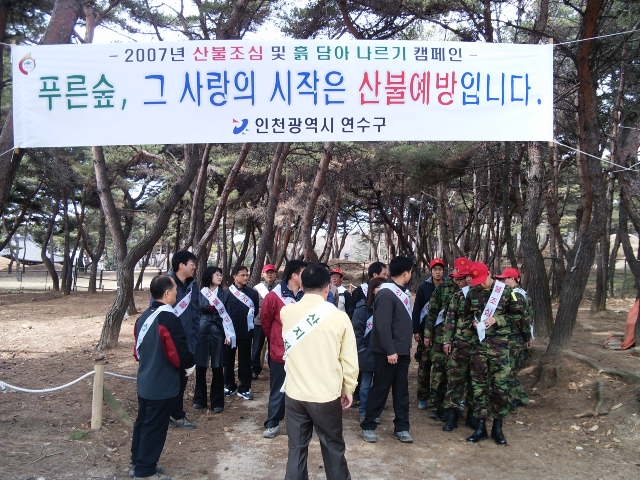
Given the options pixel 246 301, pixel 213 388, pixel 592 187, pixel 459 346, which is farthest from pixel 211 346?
pixel 592 187

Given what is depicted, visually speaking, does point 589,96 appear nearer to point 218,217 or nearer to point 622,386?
point 622,386

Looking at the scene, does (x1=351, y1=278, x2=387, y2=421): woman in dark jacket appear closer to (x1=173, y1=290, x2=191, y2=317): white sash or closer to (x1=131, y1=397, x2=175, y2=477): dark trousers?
(x1=173, y1=290, x2=191, y2=317): white sash

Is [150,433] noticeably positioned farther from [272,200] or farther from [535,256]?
[272,200]

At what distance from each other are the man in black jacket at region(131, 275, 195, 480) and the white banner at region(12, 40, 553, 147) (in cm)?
159

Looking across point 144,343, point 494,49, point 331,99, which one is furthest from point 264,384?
point 494,49

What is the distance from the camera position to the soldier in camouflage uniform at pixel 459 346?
509 centimetres

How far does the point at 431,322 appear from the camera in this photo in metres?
5.75

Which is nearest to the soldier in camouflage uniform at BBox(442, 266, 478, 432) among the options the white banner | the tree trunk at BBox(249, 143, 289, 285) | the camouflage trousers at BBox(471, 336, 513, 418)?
the camouflage trousers at BBox(471, 336, 513, 418)

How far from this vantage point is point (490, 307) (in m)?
4.89

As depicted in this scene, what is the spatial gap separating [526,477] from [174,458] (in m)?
2.89

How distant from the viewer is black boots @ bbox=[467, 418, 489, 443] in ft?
16.6

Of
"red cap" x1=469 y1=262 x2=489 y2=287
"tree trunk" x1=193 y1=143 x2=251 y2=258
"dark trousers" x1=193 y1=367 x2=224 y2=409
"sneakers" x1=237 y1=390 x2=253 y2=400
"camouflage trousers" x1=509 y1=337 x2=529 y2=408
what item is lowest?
"sneakers" x1=237 y1=390 x2=253 y2=400

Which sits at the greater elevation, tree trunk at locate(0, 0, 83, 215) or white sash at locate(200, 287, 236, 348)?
tree trunk at locate(0, 0, 83, 215)

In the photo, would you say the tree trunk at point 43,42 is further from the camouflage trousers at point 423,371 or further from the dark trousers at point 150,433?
the camouflage trousers at point 423,371
